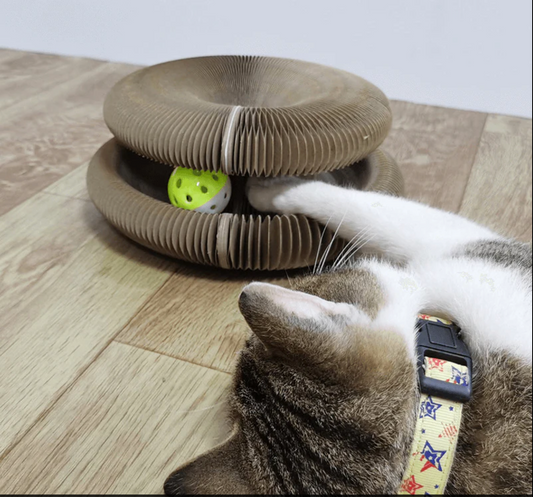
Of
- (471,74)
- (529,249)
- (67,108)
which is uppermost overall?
(529,249)

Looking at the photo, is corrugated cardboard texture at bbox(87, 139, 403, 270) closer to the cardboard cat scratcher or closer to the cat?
the cardboard cat scratcher

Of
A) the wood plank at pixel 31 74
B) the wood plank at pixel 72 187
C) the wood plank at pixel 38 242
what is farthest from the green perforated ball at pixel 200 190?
the wood plank at pixel 31 74

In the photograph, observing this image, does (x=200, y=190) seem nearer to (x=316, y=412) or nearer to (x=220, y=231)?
(x=220, y=231)

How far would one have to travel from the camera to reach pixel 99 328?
49.8 inches

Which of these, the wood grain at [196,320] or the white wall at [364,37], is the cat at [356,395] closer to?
the wood grain at [196,320]

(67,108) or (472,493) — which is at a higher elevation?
(472,493)

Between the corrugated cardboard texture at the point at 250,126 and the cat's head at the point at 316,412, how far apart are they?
571 mm

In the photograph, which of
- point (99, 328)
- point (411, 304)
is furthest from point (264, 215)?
point (411, 304)

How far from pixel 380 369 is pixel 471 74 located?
2.17m

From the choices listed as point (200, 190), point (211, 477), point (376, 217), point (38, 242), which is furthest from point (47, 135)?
point (211, 477)

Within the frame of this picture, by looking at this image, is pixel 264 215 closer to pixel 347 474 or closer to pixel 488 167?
pixel 347 474

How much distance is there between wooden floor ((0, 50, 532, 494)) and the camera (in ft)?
3.26

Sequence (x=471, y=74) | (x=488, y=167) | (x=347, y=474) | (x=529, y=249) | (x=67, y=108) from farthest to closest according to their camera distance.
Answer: (x=471, y=74)
(x=67, y=108)
(x=488, y=167)
(x=529, y=249)
(x=347, y=474)

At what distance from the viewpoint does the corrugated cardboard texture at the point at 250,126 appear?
1307 mm
